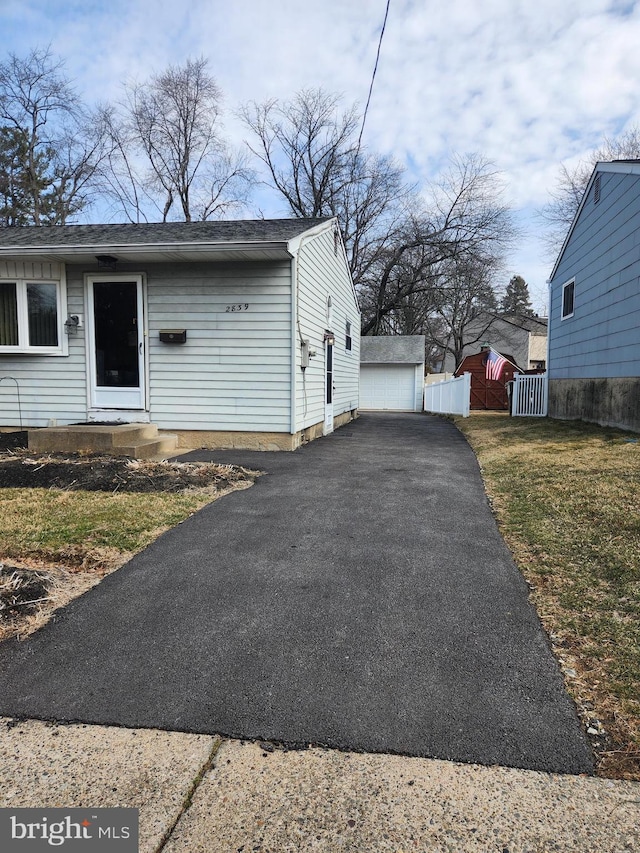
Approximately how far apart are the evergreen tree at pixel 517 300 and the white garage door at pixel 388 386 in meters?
14.8

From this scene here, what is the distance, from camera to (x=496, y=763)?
1.68 m

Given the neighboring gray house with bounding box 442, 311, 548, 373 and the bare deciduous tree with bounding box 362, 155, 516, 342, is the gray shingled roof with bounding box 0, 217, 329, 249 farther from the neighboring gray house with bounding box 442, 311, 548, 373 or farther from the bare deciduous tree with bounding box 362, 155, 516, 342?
the neighboring gray house with bounding box 442, 311, 548, 373

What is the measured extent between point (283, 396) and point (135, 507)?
12.7 ft

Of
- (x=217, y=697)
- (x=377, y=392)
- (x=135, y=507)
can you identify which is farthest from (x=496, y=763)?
(x=377, y=392)

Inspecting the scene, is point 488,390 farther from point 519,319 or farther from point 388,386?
point 519,319

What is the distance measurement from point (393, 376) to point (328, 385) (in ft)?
42.8

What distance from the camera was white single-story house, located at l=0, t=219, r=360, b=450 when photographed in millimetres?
8094

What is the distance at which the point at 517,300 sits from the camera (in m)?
40.0

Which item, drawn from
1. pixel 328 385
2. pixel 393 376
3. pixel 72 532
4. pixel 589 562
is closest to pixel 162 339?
pixel 328 385

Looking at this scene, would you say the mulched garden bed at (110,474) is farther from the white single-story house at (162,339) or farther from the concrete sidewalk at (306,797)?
the concrete sidewalk at (306,797)

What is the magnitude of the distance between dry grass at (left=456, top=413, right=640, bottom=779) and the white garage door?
16485 mm

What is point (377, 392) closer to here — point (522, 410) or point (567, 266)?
point (522, 410)

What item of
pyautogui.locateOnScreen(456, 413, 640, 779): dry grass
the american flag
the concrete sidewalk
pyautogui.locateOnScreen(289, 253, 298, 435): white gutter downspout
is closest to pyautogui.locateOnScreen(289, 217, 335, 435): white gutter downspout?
pyautogui.locateOnScreen(289, 253, 298, 435): white gutter downspout

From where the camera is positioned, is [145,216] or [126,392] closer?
[126,392]
